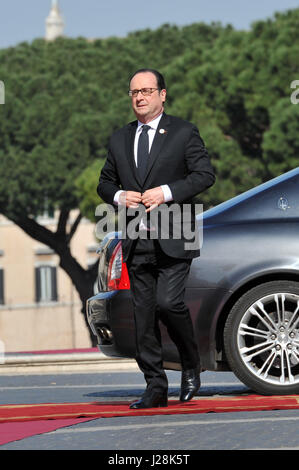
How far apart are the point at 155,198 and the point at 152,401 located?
1.11 m

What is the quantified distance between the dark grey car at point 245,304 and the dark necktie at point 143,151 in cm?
83

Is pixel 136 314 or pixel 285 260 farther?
pixel 285 260

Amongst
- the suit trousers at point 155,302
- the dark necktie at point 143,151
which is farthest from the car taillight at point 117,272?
the dark necktie at point 143,151

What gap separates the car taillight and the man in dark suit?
648 millimetres

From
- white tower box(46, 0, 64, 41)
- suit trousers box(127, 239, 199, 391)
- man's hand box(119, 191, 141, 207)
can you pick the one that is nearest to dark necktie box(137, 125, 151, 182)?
man's hand box(119, 191, 141, 207)

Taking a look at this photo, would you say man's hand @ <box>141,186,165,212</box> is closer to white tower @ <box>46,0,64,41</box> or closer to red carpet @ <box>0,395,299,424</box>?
red carpet @ <box>0,395,299,424</box>

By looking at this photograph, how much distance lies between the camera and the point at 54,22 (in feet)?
438

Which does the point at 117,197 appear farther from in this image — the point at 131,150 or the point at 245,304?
the point at 245,304

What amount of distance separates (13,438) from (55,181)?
1356 inches

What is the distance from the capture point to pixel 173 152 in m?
7.08

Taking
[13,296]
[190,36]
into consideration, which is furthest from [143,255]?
[13,296]

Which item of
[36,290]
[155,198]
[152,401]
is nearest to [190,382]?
[152,401]

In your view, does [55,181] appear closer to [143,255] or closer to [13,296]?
[13,296]

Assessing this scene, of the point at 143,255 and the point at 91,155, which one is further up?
the point at 91,155
